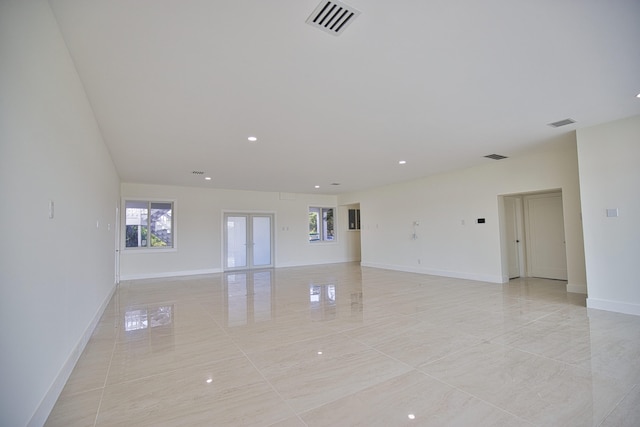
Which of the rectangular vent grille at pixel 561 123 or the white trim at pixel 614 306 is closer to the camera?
the white trim at pixel 614 306

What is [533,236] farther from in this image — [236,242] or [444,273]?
[236,242]

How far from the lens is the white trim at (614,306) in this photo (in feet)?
13.7

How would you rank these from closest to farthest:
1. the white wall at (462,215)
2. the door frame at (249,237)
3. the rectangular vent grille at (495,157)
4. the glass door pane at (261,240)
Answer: the white wall at (462,215), the rectangular vent grille at (495,157), the door frame at (249,237), the glass door pane at (261,240)

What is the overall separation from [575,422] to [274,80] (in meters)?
3.56

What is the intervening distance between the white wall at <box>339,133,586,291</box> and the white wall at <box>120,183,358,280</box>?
6.40ft

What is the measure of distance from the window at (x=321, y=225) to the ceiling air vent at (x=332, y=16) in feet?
29.9

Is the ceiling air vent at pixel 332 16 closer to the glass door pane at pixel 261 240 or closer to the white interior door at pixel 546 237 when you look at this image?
the white interior door at pixel 546 237

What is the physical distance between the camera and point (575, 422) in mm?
1883

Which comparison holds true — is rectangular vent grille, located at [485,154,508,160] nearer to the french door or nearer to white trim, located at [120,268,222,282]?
the french door

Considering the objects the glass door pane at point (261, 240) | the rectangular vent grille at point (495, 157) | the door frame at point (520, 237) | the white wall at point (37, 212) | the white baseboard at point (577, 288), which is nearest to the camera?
the white wall at point (37, 212)

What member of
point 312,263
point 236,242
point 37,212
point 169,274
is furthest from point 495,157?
point 169,274

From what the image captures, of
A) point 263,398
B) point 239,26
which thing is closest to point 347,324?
point 263,398

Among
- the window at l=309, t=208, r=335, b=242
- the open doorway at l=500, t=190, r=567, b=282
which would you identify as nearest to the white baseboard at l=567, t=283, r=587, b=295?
the open doorway at l=500, t=190, r=567, b=282

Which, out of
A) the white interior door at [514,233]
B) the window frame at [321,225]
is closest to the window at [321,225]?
the window frame at [321,225]
